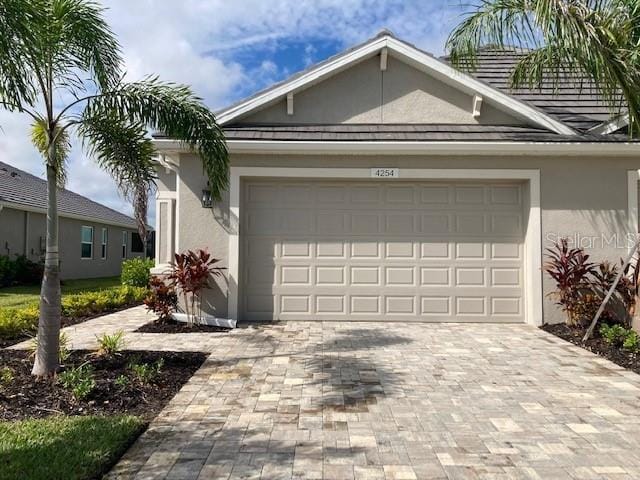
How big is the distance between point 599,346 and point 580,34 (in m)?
4.38

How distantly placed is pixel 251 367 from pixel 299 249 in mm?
3452

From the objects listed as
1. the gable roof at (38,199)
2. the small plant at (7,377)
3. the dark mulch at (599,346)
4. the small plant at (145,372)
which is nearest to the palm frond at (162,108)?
the small plant at (145,372)

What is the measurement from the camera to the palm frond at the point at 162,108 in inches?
222

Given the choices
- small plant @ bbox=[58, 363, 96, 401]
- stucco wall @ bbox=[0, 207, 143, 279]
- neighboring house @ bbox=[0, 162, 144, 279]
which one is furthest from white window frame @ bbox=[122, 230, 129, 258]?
small plant @ bbox=[58, 363, 96, 401]

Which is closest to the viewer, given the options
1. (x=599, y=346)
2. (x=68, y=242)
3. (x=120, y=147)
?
(x=120, y=147)

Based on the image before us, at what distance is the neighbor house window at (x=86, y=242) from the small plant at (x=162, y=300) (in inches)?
588

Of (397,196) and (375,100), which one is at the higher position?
(375,100)

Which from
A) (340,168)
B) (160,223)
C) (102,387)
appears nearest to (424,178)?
(340,168)

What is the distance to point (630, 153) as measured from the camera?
838cm

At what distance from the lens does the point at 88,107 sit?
18.8ft

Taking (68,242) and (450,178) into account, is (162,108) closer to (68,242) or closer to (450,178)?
(450,178)

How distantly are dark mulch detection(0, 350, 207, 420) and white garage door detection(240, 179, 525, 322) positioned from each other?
317cm

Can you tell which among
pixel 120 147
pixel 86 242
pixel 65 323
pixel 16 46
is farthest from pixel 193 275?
pixel 86 242

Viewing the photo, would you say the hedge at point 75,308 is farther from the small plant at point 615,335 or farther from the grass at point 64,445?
the small plant at point 615,335
